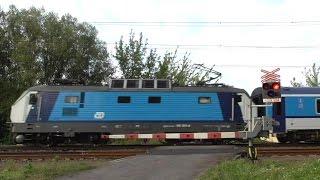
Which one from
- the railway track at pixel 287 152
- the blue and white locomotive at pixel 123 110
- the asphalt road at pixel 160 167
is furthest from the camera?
the blue and white locomotive at pixel 123 110

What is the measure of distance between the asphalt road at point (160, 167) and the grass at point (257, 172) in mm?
689

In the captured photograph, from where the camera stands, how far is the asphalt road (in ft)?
51.2

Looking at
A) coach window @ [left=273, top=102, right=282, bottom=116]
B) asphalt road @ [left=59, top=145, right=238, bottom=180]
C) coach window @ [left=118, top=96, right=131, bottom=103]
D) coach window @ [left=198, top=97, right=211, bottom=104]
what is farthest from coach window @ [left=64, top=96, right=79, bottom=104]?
coach window @ [left=273, top=102, right=282, bottom=116]

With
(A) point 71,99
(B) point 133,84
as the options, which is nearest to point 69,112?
(A) point 71,99

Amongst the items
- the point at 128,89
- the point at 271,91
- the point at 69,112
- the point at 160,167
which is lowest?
the point at 160,167

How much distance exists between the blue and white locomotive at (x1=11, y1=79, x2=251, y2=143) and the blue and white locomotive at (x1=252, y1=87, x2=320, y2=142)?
7.81ft

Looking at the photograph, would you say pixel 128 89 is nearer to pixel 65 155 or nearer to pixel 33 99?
pixel 33 99

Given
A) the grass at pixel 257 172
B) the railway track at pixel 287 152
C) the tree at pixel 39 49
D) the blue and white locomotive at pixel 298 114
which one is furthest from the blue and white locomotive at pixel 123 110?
the tree at pixel 39 49

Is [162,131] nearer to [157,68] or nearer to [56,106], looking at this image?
[56,106]

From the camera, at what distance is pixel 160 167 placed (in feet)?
57.1

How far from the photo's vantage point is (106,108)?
28.4 m

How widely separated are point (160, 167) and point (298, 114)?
48.7ft

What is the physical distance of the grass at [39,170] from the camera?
15.9 metres

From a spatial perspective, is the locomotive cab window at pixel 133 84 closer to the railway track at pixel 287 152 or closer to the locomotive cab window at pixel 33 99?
the locomotive cab window at pixel 33 99
